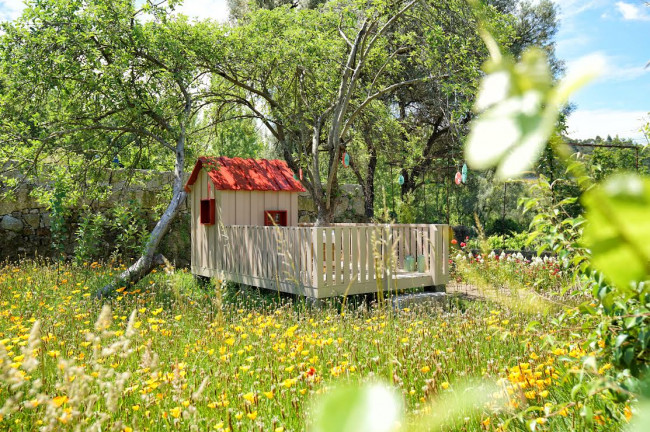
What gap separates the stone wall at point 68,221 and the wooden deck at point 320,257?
5.58 feet

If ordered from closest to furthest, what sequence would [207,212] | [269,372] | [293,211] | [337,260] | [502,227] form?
[269,372] < [337,260] < [207,212] < [293,211] < [502,227]

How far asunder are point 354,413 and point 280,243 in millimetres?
6178

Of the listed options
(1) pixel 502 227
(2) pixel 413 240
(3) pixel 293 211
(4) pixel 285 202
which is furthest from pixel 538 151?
(1) pixel 502 227

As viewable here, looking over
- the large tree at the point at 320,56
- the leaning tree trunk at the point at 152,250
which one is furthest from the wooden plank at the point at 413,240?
the leaning tree trunk at the point at 152,250

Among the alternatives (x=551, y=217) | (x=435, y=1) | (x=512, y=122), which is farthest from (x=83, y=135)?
(x=512, y=122)

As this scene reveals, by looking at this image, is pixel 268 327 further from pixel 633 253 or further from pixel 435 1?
pixel 435 1

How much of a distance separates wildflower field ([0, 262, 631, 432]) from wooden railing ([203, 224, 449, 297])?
4.11ft

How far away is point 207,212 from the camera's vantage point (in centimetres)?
862

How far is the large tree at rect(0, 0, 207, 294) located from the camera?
6.36 metres

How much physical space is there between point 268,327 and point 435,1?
563cm

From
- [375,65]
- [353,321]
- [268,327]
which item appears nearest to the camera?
[268,327]

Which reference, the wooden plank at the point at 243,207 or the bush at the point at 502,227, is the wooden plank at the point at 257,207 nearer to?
the wooden plank at the point at 243,207

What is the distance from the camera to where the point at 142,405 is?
2641mm

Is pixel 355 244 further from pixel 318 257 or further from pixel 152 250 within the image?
pixel 152 250
